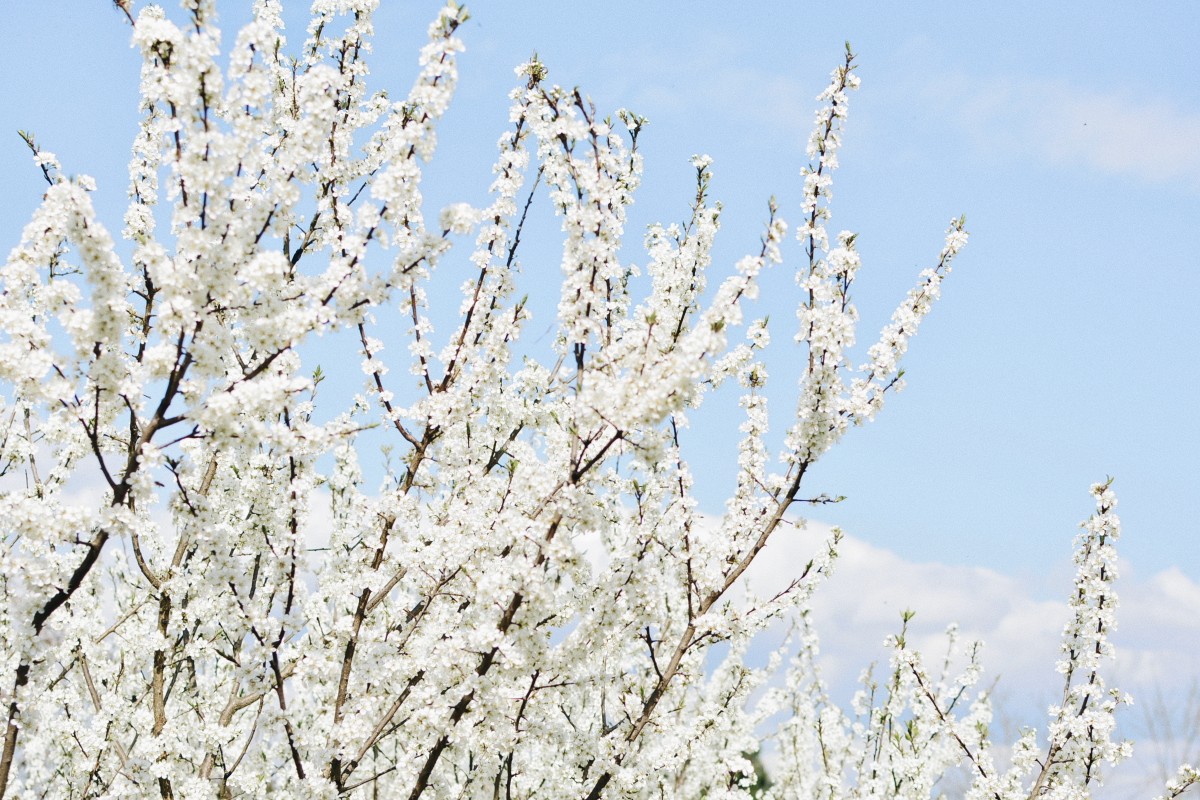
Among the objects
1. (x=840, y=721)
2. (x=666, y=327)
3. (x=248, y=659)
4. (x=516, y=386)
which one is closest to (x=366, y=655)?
(x=248, y=659)

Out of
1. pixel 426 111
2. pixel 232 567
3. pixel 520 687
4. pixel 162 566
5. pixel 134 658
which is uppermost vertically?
pixel 426 111

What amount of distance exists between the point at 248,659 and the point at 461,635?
1.34 meters

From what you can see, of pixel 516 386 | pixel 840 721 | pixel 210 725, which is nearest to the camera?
pixel 210 725

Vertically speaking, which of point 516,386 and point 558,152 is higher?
point 558,152

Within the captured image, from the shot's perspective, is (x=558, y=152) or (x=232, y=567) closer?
(x=232, y=567)

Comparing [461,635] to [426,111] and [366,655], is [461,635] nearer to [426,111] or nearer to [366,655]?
[366,655]

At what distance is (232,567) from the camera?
5.42m

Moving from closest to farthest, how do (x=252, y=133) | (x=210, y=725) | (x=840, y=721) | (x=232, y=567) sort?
(x=252, y=133)
(x=232, y=567)
(x=210, y=725)
(x=840, y=721)

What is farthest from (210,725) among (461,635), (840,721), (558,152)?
(840,721)

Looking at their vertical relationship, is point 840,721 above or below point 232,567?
above

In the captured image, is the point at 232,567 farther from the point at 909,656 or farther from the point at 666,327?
the point at 909,656

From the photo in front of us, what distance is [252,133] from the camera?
195 inches

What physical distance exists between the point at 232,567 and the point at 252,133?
2395mm

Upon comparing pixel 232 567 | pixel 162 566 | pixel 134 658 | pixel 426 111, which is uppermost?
pixel 426 111
